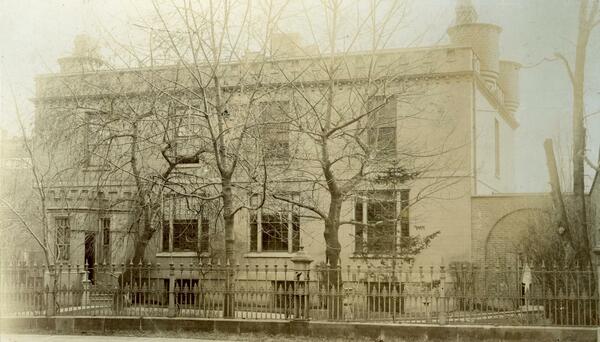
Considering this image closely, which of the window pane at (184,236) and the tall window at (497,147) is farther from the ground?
the tall window at (497,147)

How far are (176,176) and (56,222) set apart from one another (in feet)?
26.2

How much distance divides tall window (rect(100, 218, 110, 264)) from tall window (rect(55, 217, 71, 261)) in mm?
1175

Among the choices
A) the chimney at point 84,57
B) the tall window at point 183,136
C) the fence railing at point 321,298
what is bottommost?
the fence railing at point 321,298

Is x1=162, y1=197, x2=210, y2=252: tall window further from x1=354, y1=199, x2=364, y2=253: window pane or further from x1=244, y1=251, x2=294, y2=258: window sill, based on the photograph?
x1=354, y1=199, x2=364, y2=253: window pane

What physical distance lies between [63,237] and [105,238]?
5.00 ft

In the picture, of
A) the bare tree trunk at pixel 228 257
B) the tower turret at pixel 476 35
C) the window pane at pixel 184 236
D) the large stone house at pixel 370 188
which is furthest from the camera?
the tower turret at pixel 476 35

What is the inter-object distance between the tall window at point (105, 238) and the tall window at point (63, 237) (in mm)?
1175

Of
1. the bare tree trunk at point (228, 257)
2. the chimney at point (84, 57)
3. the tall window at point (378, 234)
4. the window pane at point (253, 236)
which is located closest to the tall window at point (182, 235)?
the window pane at point (253, 236)

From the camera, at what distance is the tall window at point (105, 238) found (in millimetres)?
23441

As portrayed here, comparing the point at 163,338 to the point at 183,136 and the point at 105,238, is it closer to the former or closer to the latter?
the point at 183,136

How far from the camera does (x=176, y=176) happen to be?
17438mm

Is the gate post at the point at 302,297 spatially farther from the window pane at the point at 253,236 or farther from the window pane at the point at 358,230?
the window pane at the point at 253,236

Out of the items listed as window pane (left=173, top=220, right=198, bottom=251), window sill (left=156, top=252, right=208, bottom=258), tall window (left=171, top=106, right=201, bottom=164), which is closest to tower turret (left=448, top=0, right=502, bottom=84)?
window pane (left=173, top=220, right=198, bottom=251)

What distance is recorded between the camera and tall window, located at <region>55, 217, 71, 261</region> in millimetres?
22797
